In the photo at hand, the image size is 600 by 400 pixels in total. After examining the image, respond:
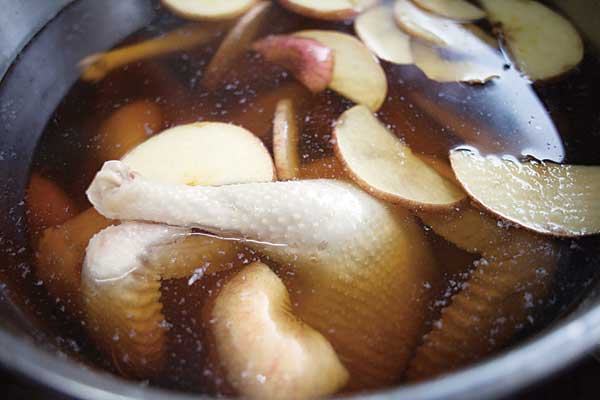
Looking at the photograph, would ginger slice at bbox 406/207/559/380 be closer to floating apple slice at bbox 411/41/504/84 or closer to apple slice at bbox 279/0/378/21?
floating apple slice at bbox 411/41/504/84

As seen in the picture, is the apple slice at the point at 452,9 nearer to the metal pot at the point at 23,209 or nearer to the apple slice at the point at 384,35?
the apple slice at the point at 384,35

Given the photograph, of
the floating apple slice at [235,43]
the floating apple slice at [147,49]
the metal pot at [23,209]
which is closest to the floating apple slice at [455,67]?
the metal pot at [23,209]

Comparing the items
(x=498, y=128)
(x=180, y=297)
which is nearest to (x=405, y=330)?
(x=180, y=297)

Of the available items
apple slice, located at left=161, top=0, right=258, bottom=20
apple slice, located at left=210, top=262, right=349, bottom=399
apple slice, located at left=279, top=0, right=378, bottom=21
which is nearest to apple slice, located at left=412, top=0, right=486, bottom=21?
apple slice, located at left=279, top=0, right=378, bottom=21

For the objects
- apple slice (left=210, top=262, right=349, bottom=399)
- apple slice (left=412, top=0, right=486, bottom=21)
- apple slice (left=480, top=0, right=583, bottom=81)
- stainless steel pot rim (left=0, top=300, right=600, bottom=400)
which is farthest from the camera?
apple slice (left=412, top=0, right=486, bottom=21)

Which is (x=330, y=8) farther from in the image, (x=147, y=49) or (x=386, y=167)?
(x=386, y=167)

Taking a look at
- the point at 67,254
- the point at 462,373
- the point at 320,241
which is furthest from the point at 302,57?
the point at 462,373
